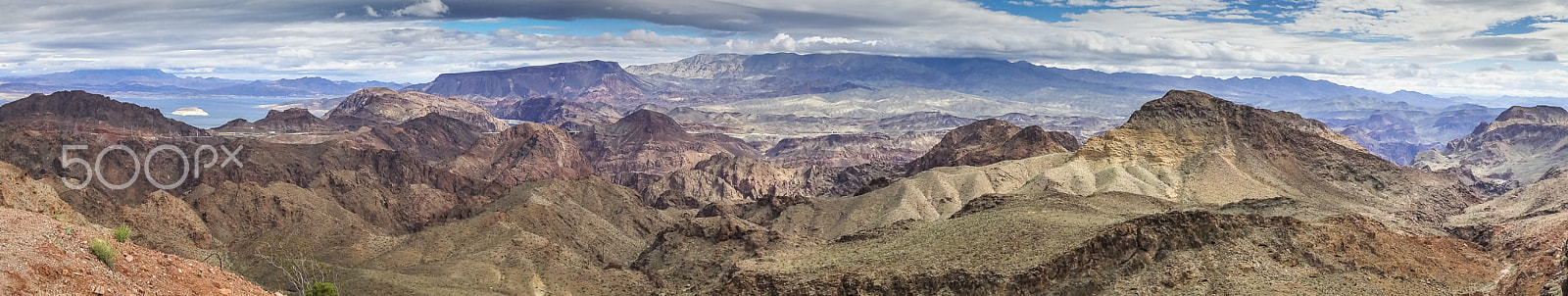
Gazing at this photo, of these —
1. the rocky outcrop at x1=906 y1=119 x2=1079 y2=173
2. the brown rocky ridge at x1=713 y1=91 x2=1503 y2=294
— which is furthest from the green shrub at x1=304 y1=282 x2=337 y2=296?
the rocky outcrop at x1=906 y1=119 x2=1079 y2=173

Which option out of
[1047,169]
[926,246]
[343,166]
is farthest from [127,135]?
[926,246]

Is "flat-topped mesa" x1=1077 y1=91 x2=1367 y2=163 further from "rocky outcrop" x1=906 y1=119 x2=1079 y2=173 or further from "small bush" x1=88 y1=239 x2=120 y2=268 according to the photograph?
"small bush" x1=88 y1=239 x2=120 y2=268

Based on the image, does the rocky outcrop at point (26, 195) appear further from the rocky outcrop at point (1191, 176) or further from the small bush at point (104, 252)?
the rocky outcrop at point (1191, 176)

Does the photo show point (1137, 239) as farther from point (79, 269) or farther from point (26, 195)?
point (26, 195)

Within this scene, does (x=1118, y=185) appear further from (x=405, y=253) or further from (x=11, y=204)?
(x=11, y=204)

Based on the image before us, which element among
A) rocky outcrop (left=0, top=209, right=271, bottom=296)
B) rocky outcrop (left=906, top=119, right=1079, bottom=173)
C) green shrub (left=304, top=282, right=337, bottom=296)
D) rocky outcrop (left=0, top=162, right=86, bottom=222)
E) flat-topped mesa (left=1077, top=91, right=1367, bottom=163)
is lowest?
rocky outcrop (left=906, top=119, right=1079, bottom=173)

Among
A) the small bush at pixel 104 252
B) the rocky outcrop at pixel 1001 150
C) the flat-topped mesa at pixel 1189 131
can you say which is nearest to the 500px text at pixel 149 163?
the rocky outcrop at pixel 1001 150

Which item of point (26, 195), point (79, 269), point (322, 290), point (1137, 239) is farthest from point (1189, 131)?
point (79, 269)
